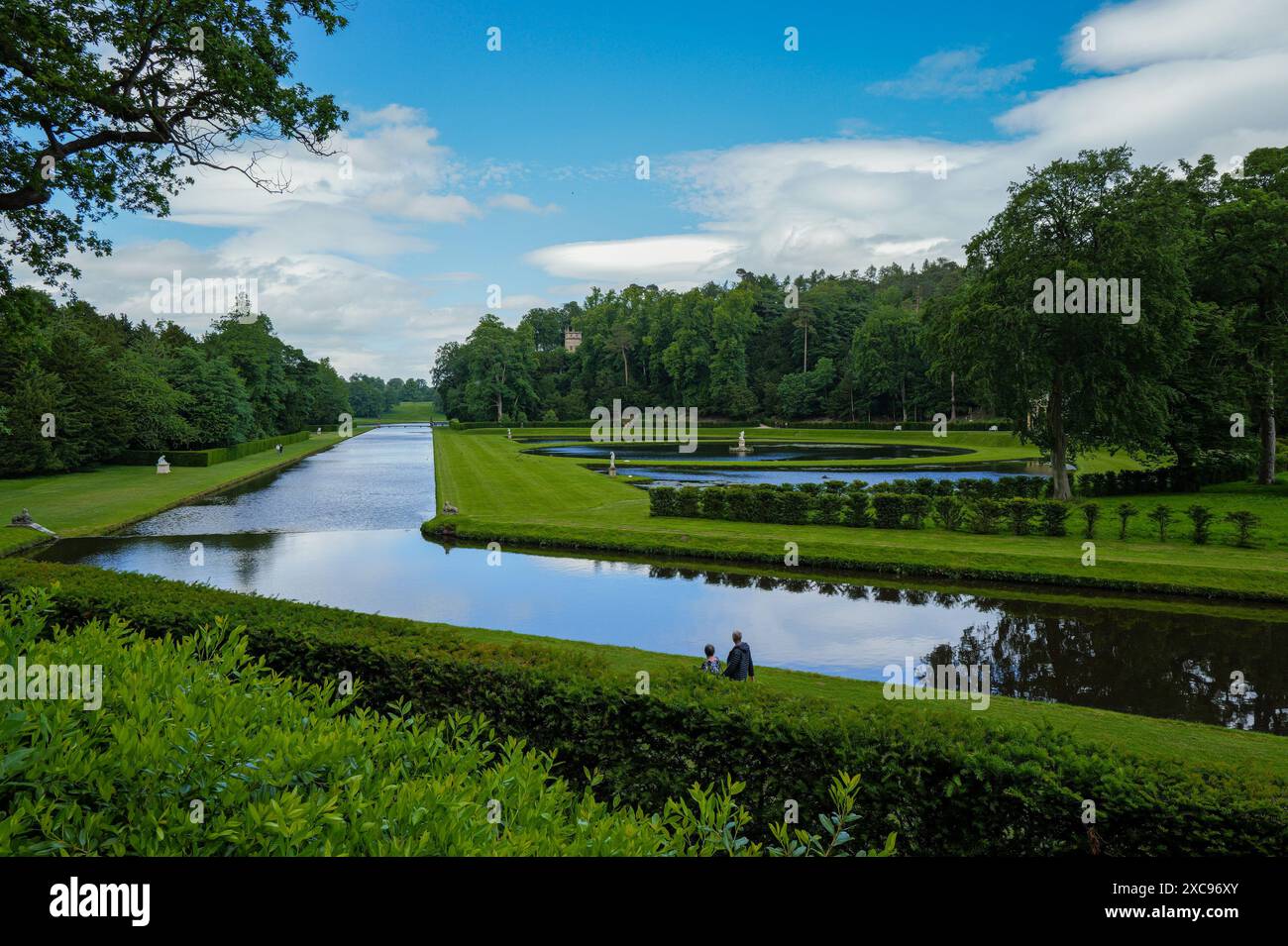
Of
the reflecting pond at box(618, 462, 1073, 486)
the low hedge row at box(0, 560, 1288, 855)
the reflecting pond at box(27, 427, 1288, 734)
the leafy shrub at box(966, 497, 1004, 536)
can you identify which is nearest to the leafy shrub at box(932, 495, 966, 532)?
the leafy shrub at box(966, 497, 1004, 536)

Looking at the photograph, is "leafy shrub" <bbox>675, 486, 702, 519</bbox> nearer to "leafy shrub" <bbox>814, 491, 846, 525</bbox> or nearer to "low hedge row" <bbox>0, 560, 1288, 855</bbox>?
"leafy shrub" <bbox>814, 491, 846, 525</bbox>

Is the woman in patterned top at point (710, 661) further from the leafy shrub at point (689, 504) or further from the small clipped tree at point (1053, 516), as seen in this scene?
the small clipped tree at point (1053, 516)

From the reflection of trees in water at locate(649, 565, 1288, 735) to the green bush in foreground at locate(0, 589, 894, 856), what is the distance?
1017 centimetres

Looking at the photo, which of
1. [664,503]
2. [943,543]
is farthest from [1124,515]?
[664,503]

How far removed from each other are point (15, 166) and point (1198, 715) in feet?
80.0

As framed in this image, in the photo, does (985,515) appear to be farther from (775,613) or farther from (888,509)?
(775,613)

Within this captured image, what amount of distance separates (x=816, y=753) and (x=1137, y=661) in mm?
10406

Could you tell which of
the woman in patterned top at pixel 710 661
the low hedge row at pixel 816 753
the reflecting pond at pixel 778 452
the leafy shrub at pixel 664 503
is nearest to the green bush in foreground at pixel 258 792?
the low hedge row at pixel 816 753

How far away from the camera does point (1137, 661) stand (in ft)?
42.9

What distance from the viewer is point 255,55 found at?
15.7 metres

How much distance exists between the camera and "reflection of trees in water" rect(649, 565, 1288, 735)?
11.1 m

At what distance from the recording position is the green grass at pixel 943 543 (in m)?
18.2

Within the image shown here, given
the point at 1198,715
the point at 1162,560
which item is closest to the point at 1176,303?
the point at 1162,560
